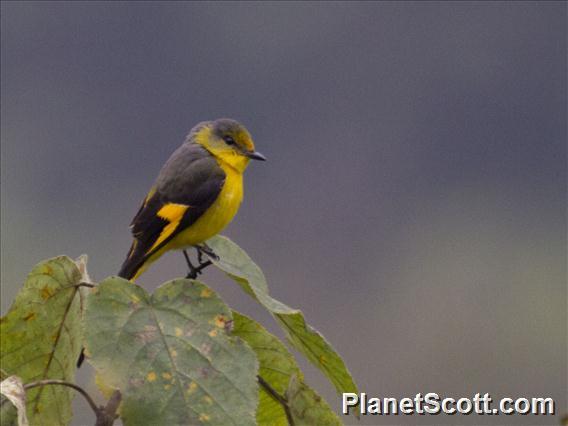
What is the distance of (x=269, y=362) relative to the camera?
2.38m

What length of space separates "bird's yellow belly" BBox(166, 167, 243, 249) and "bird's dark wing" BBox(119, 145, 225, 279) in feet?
0.11

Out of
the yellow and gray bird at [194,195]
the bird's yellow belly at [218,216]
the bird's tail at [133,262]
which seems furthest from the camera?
the bird's yellow belly at [218,216]

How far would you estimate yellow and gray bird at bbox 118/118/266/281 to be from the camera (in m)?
4.52

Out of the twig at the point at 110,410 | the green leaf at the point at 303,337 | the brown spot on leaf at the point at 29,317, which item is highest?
the green leaf at the point at 303,337

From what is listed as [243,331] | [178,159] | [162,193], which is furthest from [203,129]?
[243,331]

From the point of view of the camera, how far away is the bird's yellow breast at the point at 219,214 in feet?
15.7

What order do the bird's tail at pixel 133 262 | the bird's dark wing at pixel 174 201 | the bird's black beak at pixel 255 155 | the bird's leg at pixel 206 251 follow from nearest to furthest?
the bird's leg at pixel 206 251 → the bird's tail at pixel 133 262 → the bird's dark wing at pixel 174 201 → the bird's black beak at pixel 255 155

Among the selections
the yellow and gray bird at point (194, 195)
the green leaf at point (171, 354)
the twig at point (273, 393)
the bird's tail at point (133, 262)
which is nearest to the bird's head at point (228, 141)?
the yellow and gray bird at point (194, 195)

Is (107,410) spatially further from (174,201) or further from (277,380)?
(174,201)

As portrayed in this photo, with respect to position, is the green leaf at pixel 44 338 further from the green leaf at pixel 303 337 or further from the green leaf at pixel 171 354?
the green leaf at pixel 303 337

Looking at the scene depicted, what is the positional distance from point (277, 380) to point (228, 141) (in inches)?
133

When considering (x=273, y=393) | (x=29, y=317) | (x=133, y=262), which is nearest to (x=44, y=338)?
(x=29, y=317)

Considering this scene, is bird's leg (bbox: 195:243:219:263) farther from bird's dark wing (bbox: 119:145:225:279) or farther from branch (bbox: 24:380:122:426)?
branch (bbox: 24:380:122:426)

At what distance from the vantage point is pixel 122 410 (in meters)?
1.85
